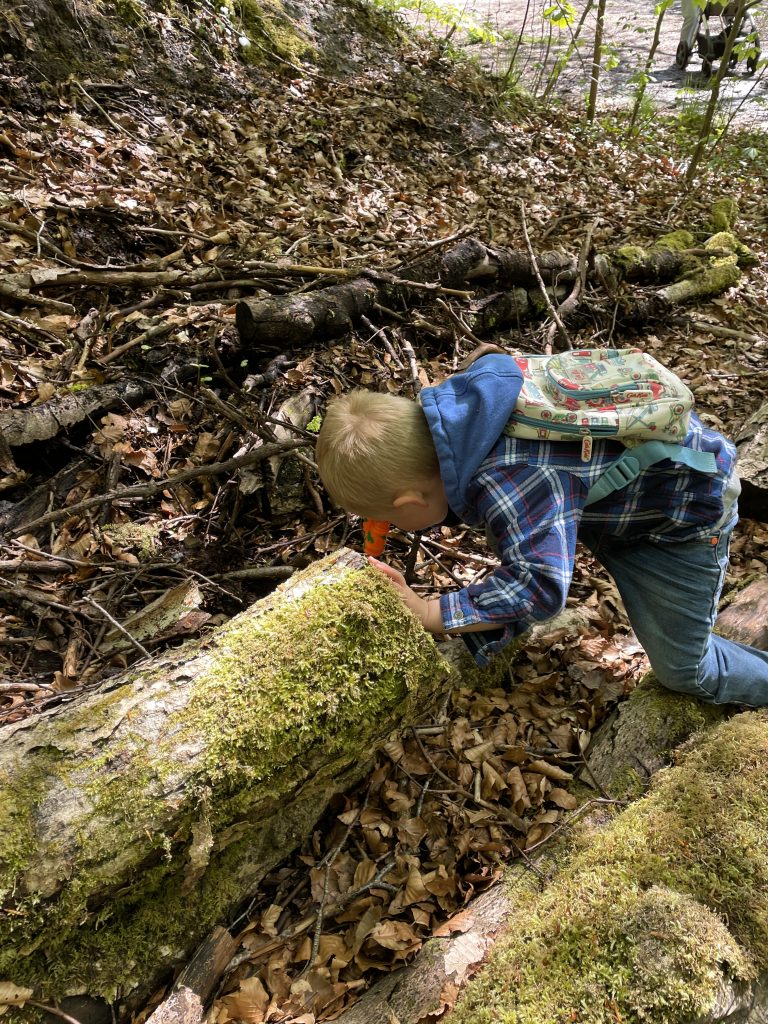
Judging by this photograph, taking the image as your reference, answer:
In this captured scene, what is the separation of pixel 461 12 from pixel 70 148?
976 cm

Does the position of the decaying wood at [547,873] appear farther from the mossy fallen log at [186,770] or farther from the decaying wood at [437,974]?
the mossy fallen log at [186,770]

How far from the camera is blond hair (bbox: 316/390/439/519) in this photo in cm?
210

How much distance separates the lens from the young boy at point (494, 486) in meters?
2.10

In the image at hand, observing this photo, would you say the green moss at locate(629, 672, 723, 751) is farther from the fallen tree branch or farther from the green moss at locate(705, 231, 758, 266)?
the green moss at locate(705, 231, 758, 266)

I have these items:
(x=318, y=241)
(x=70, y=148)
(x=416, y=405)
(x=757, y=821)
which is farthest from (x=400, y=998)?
(x=70, y=148)

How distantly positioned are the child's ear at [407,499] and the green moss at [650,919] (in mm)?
1352

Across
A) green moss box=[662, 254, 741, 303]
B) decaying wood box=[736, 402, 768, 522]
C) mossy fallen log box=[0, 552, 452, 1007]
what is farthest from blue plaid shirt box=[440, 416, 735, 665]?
green moss box=[662, 254, 741, 303]

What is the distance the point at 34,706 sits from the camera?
243 cm

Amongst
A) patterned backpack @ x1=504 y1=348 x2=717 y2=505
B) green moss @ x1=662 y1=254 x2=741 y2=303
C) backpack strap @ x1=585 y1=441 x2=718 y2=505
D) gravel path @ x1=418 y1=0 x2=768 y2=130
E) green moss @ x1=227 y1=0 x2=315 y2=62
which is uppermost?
gravel path @ x1=418 y1=0 x2=768 y2=130

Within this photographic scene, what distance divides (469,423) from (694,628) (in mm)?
1412

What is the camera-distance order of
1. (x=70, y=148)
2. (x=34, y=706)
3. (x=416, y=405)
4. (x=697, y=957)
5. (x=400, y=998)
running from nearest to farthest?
(x=697, y=957), (x=400, y=998), (x=416, y=405), (x=34, y=706), (x=70, y=148)

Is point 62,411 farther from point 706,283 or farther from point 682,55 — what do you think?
point 682,55

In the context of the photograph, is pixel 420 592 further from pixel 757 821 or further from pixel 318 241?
pixel 318 241

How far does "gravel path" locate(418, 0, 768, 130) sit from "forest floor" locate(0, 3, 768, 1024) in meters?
7.21
